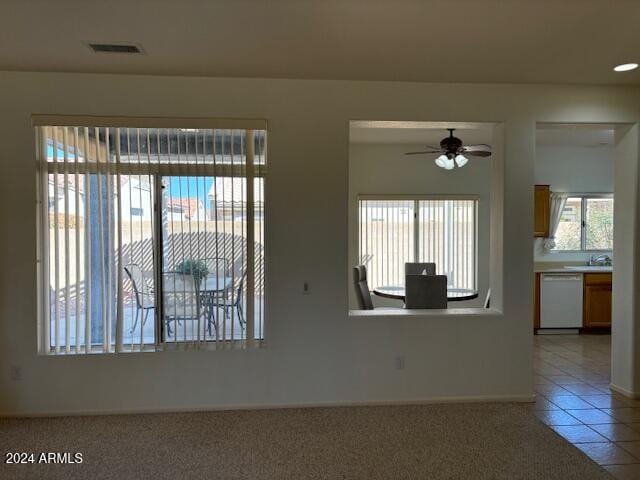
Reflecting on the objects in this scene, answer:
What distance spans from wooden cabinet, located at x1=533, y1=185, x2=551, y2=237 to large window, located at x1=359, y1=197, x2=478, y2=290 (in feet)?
2.72

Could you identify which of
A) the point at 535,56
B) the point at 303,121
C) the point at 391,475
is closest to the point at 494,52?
the point at 535,56

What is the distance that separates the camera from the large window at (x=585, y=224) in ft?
22.0

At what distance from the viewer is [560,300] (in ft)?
19.9

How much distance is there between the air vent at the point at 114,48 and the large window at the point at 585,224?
5970 mm

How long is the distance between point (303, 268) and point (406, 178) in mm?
3345

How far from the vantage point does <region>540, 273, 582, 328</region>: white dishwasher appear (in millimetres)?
6055

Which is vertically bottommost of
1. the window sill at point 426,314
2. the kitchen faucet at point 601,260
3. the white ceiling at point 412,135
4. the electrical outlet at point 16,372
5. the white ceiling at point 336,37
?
the electrical outlet at point 16,372

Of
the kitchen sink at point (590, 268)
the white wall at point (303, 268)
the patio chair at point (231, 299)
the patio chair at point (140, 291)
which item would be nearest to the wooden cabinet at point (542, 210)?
the kitchen sink at point (590, 268)

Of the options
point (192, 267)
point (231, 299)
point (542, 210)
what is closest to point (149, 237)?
point (192, 267)

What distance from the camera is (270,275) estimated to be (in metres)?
3.53

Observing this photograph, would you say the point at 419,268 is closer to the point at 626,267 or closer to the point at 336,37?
the point at 626,267

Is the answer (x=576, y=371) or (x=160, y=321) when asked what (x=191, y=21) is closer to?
(x=160, y=321)

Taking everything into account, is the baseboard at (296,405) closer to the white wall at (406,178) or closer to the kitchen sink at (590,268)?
the white wall at (406,178)

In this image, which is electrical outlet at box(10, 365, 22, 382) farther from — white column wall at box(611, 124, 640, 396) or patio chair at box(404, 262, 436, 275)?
white column wall at box(611, 124, 640, 396)
